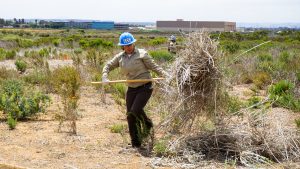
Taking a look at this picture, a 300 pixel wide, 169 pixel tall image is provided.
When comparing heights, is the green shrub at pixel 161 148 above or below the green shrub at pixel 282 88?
below

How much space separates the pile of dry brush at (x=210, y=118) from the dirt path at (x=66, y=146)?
2.48ft

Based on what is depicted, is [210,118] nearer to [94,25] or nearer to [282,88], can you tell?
[282,88]

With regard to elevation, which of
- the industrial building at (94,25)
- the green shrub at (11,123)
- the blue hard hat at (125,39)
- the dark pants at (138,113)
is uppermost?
the blue hard hat at (125,39)

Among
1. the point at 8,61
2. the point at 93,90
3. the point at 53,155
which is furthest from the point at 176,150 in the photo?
the point at 8,61

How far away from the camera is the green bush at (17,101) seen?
8.82 meters

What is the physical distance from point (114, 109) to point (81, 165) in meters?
4.31

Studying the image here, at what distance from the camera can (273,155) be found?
611 cm

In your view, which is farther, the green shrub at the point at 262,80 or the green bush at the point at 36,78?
the green shrub at the point at 262,80

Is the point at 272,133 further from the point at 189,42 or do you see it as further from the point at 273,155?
the point at 189,42

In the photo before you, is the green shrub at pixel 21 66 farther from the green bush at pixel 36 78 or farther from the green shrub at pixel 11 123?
the green shrub at pixel 11 123

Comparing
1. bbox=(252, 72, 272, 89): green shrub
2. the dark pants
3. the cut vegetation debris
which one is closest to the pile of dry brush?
the cut vegetation debris

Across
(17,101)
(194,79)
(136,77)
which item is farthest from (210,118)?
(17,101)

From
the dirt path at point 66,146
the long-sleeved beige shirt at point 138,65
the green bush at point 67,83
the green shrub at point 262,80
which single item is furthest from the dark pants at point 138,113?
the green shrub at point 262,80

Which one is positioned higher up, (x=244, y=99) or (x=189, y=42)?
(x=189, y=42)
